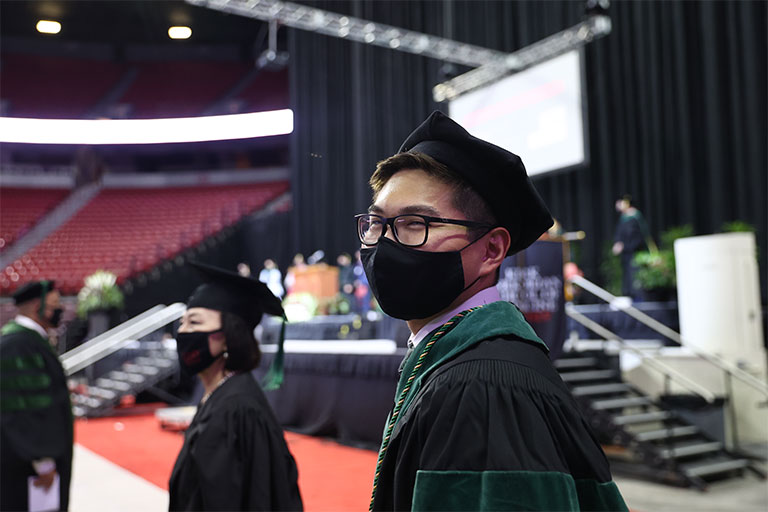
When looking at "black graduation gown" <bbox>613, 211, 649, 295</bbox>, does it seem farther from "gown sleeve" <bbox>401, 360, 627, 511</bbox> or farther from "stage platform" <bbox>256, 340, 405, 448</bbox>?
Answer: "gown sleeve" <bbox>401, 360, 627, 511</bbox>

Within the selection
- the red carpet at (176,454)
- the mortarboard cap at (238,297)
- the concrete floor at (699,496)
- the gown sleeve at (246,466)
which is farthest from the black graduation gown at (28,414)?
the concrete floor at (699,496)

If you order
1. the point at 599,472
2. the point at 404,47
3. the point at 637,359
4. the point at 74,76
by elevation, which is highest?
the point at 74,76

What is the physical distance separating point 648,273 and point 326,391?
4.85m

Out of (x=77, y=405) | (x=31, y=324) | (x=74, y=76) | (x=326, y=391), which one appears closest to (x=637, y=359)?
(x=326, y=391)

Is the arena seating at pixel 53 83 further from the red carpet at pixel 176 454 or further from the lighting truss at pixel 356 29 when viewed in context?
the red carpet at pixel 176 454

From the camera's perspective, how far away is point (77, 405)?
456 inches

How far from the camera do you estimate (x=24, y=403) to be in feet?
12.8

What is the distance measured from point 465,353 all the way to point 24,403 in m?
3.67

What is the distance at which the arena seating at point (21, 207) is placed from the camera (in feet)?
72.9

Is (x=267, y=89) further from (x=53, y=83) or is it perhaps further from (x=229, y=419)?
(x=229, y=419)

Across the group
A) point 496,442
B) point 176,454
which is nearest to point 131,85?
point 176,454

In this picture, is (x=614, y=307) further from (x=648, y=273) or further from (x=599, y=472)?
(x=599, y=472)

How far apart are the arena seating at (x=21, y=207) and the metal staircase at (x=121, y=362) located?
11284mm

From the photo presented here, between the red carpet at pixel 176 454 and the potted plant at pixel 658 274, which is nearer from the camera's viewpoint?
the red carpet at pixel 176 454
